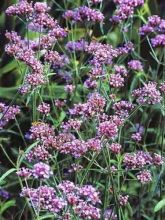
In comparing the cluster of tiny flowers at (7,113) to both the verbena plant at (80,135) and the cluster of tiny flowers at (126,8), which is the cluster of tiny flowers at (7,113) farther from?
the cluster of tiny flowers at (126,8)

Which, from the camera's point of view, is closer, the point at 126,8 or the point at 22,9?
the point at 22,9

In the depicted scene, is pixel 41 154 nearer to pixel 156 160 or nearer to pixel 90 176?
pixel 156 160

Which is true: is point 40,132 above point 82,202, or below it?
above

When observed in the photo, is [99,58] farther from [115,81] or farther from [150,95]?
[150,95]

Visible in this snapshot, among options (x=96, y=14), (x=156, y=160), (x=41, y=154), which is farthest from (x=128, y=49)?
(x=41, y=154)

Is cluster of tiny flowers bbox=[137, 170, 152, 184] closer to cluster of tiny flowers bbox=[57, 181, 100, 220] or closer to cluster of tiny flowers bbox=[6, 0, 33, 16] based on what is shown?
cluster of tiny flowers bbox=[57, 181, 100, 220]

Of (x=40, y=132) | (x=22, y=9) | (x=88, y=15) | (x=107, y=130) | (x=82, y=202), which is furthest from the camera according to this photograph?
(x=88, y=15)

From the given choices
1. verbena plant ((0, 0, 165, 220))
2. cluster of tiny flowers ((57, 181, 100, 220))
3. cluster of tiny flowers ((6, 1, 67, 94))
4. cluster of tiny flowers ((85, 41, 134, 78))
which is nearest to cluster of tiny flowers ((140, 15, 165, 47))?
verbena plant ((0, 0, 165, 220))

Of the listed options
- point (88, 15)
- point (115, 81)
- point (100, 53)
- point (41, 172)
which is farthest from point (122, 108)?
point (41, 172)

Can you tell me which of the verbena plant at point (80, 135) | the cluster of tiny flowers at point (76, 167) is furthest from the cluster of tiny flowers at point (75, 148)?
the cluster of tiny flowers at point (76, 167)

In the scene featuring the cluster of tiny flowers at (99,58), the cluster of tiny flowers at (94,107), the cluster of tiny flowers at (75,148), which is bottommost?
the cluster of tiny flowers at (75,148)

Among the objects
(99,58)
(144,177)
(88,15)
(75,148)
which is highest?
(88,15)
